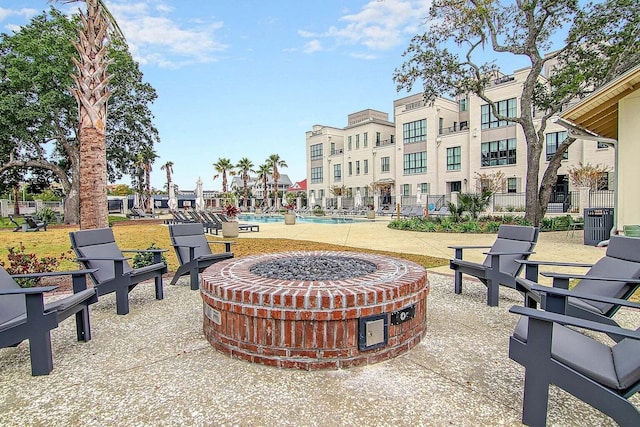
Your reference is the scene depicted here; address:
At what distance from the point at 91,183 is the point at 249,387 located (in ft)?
18.6

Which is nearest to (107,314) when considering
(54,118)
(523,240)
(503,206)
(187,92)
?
(523,240)

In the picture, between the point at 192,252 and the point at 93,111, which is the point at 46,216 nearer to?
the point at 93,111

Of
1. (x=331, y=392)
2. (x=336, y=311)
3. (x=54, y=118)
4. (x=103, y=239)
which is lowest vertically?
(x=331, y=392)

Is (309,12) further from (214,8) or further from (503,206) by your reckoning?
(503,206)

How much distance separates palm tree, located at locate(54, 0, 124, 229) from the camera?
6344 mm

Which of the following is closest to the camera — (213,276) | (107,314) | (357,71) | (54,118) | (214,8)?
(213,276)

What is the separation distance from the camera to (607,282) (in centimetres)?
315

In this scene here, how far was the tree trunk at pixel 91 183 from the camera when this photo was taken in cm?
632

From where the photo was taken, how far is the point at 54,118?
63.1 feet

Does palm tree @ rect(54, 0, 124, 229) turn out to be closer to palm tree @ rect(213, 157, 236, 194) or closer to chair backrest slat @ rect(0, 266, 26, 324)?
chair backrest slat @ rect(0, 266, 26, 324)

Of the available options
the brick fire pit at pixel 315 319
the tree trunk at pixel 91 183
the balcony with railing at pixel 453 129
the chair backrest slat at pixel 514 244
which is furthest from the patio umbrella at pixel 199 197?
the balcony with railing at pixel 453 129

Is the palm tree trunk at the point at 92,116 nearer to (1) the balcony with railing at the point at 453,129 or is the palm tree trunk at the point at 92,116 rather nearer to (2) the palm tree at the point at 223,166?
(1) the balcony with railing at the point at 453,129

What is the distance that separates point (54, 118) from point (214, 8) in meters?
15.0

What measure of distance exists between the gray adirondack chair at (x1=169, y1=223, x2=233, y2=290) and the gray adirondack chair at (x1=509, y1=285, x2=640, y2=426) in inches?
168
